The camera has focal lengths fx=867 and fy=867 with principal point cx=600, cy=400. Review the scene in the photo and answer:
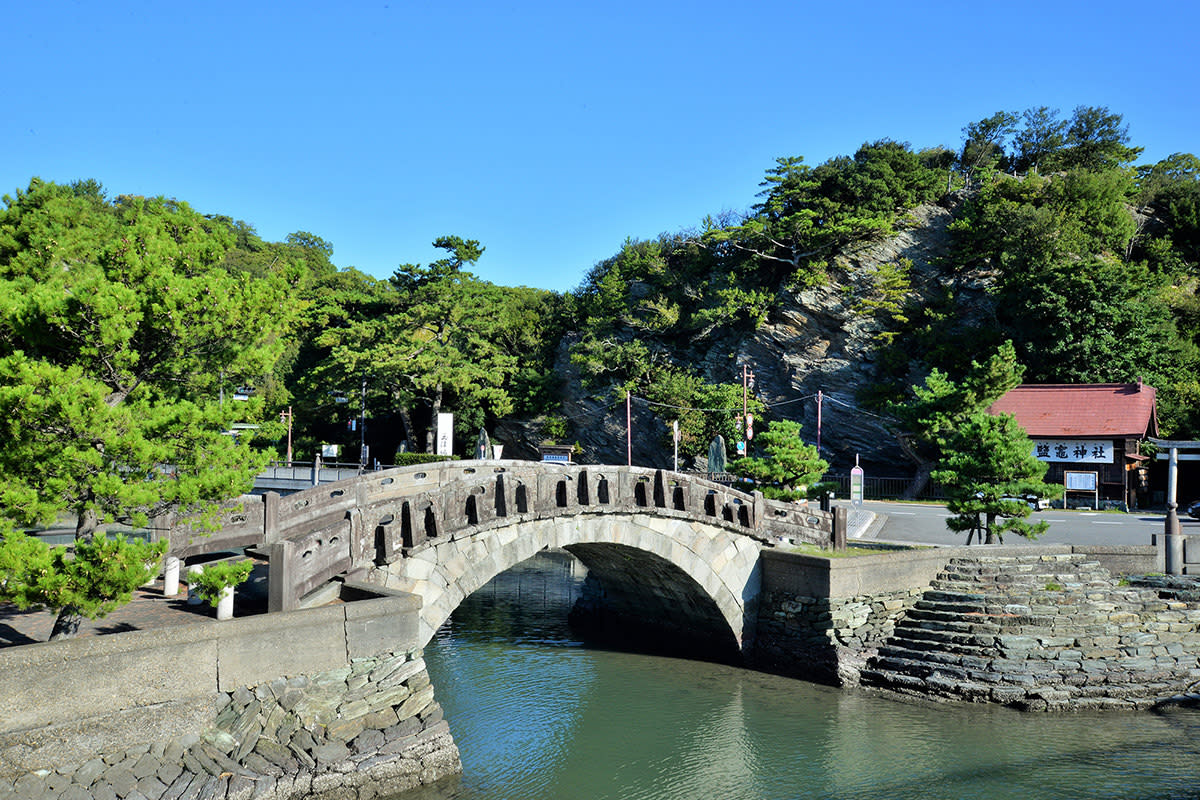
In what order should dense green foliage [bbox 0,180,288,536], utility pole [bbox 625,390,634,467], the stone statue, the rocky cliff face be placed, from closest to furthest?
1. dense green foliage [bbox 0,180,288,536]
2. the stone statue
3. the rocky cliff face
4. utility pole [bbox 625,390,634,467]

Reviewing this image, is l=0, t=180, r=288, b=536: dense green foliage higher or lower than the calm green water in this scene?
higher

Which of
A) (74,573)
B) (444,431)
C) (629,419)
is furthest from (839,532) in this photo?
(629,419)

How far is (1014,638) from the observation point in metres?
18.0

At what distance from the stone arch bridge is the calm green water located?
2172mm

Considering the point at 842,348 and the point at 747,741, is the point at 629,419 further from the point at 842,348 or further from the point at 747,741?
the point at 747,741

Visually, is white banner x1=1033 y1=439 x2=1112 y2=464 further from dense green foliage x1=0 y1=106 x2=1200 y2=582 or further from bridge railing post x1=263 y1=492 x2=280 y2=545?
bridge railing post x1=263 y1=492 x2=280 y2=545

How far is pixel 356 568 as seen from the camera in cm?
1372

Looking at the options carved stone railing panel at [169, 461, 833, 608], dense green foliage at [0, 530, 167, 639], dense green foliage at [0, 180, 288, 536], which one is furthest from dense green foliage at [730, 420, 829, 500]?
dense green foliage at [0, 530, 167, 639]

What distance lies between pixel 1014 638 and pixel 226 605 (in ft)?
49.8

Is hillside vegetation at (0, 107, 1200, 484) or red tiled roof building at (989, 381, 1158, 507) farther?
hillside vegetation at (0, 107, 1200, 484)

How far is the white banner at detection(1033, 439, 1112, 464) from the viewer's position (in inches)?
1423

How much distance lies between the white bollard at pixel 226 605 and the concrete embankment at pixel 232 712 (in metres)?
0.98

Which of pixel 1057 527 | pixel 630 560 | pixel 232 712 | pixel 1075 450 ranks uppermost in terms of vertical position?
pixel 1075 450

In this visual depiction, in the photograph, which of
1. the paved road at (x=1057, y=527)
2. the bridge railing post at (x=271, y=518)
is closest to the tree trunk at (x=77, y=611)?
the bridge railing post at (x=271, y=518)
